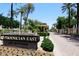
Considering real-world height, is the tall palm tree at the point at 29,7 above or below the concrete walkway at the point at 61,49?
above

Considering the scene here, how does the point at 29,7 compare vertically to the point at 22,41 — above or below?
above

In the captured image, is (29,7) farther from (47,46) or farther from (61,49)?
(61,49)

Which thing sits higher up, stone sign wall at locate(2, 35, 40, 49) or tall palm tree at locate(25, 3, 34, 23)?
tall palm tree at locate(25, 3, 34, 23)

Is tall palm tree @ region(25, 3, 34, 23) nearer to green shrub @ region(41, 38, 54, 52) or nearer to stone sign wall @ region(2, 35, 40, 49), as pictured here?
stone sign wall @ region(2, 35, 40, 49)

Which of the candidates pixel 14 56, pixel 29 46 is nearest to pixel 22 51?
pixel 14 56

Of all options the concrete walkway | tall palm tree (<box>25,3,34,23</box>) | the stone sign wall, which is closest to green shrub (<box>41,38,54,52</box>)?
the concrete walkway

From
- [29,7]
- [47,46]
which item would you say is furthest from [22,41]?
[29,7]

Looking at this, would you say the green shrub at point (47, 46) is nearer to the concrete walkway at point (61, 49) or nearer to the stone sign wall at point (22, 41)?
the concrete walkway at point (61, 49)

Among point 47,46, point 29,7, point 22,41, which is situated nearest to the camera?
point 47,46

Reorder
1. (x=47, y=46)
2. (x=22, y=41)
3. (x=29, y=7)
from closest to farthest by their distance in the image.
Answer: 1. (x=47, y=46)
2. (x=29, y=7)
3. (x=22, y=41)

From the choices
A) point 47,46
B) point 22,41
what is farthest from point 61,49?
point 22,41

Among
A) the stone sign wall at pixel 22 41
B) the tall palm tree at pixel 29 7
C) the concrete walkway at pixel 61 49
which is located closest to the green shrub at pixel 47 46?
the concrete walkway at pixel 61 49

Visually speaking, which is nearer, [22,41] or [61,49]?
[22,41]

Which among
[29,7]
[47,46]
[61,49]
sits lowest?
[61,49]
